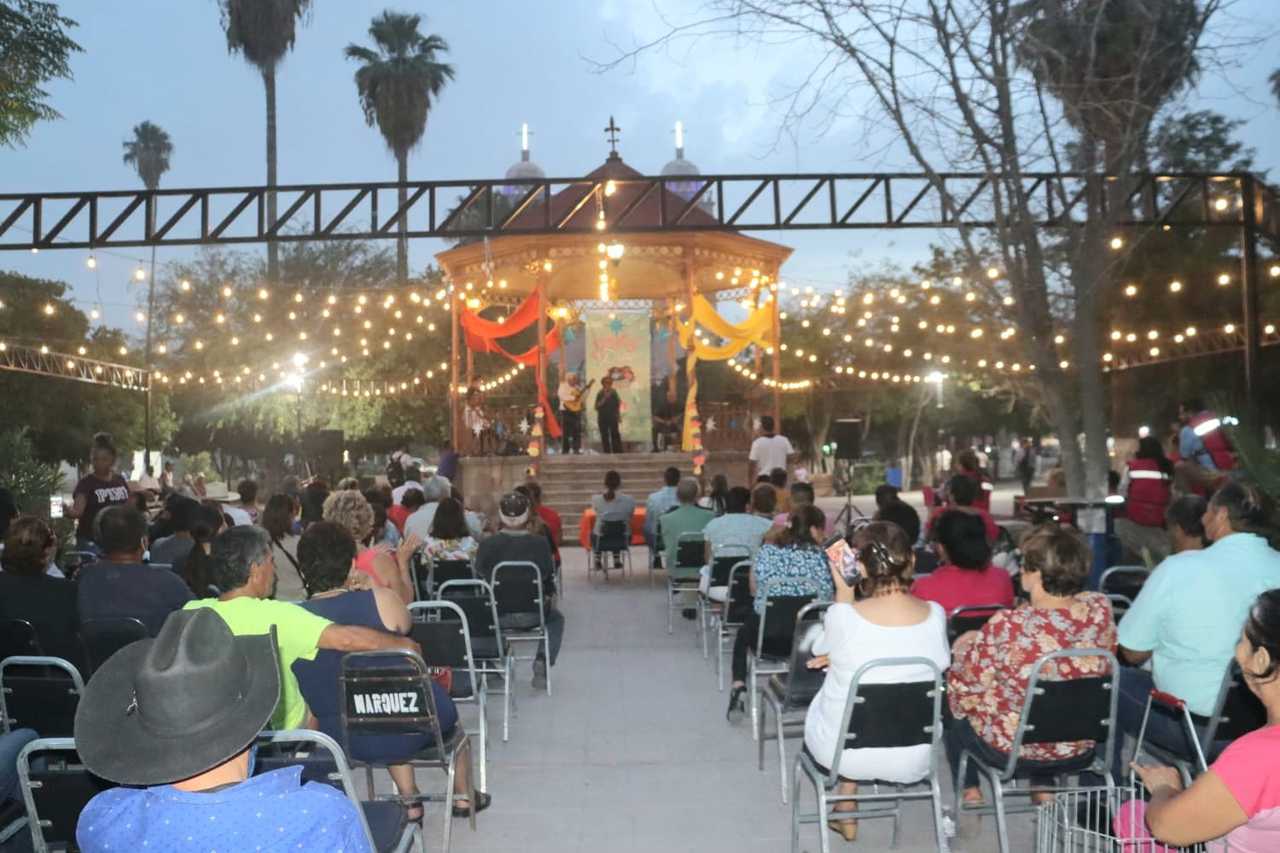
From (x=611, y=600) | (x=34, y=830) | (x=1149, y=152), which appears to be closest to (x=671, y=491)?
(x=611, y=600)

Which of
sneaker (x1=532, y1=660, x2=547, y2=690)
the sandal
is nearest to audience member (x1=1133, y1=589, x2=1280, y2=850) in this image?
the sandal

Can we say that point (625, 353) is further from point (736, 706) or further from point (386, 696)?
point (386, 696)

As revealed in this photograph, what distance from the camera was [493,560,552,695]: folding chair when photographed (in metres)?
6.72

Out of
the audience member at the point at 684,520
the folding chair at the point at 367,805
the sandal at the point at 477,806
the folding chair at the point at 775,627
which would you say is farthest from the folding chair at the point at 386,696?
the audience member at the point at 684,520

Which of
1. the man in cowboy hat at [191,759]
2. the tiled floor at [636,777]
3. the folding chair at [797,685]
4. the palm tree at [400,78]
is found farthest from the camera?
the palm tree at [400,78]

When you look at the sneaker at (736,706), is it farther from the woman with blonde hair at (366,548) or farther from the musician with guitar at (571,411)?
the musician with guitar at (571,411)

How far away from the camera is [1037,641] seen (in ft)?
12.7

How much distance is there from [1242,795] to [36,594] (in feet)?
14.7

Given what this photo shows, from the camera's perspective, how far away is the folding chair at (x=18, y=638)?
4645mm

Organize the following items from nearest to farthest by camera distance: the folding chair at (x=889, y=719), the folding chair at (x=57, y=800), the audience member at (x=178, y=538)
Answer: the folding chair at (x=57, y=800)
the folding chair at (x=889, y=719)
the audience member at (x=178, y=538)

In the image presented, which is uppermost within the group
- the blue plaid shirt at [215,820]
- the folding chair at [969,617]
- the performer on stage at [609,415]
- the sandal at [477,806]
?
the performer on stage at [609,415]

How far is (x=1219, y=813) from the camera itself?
235 cm

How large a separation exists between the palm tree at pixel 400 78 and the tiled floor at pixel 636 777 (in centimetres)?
3243

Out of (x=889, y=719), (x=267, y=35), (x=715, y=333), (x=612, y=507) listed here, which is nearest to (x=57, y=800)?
(x=889, y=719)
